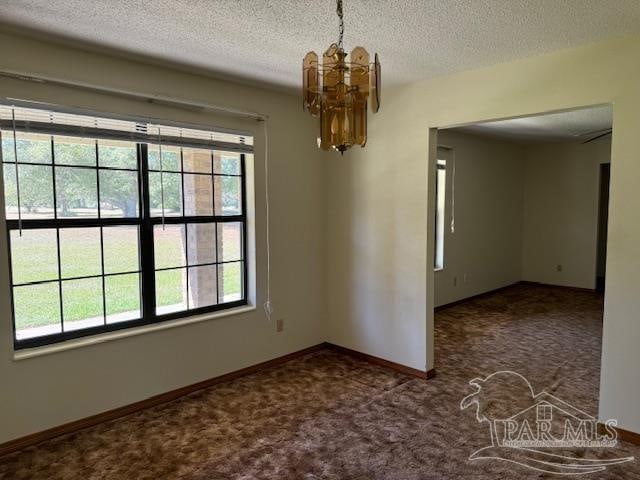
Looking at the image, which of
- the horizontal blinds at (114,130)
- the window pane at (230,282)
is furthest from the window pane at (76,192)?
the window pane at (230,282)

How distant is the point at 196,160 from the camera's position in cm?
341

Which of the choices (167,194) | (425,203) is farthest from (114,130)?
(425,203)

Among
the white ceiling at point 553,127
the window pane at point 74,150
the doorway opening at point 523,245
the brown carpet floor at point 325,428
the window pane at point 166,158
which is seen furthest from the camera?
the white ceiling at point 553,127

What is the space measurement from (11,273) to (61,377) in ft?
2.34

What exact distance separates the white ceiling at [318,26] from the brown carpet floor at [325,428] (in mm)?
2389

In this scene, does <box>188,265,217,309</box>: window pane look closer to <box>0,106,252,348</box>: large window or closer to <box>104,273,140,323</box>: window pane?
<box>0,106,252,348</box>: large window

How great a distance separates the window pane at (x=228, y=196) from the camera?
Result: 3.59 m

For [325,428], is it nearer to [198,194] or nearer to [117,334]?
[117,334]

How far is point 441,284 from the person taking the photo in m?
5.87

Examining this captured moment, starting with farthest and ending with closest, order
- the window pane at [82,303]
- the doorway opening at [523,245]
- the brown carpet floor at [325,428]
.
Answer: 1. the doorway opening at [523,245]
2. the window pane at [82,303]
3. the brown carpet floor at [325,428]

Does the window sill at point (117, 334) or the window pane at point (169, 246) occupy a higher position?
the window pane at point (169, 246)

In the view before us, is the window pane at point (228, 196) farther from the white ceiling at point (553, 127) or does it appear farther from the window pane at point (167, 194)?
the white ceiling at point (553, 127)

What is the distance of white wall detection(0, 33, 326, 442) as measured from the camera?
2596 millimetres

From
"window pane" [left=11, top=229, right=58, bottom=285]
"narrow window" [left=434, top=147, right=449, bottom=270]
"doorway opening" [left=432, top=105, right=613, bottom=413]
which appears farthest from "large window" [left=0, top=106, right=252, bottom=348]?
"narrow window" [left=434, top=147, right=449, bottom=270]
